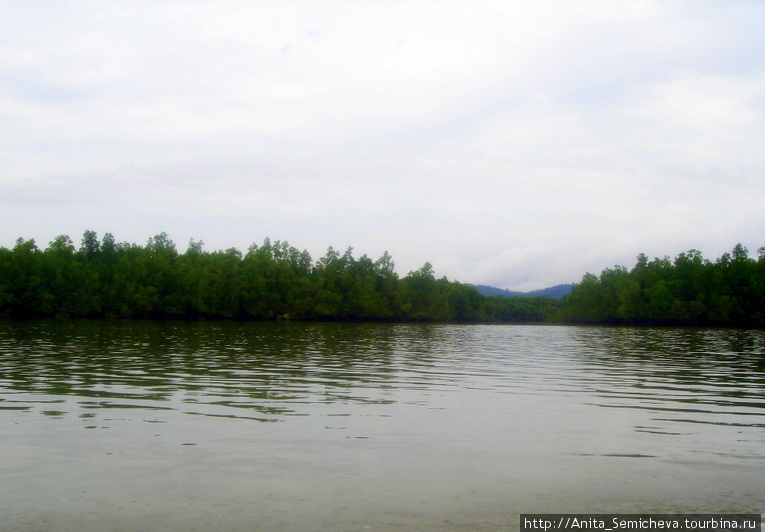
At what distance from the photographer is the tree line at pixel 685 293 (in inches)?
5906

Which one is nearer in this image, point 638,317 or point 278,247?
point 638,317

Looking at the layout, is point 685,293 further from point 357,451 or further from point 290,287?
point 357,451

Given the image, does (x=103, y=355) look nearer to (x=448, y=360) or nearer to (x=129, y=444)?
(x=448, y=360)

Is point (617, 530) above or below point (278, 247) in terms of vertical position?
below

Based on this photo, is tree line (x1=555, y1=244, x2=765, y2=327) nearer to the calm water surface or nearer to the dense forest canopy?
the dense forest canopy

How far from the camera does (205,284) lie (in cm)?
13825

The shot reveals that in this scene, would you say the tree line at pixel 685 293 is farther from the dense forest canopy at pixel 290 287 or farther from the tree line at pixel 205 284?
the tree line at pixel 205 284

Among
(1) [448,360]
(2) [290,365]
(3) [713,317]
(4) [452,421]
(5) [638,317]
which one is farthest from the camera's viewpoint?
(5) [638,317]

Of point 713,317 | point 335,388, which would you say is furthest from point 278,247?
point 335,388

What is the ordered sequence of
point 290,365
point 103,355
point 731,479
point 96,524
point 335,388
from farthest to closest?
1. point 103,355
2. point 290,365
3. point 335,388
4. point 731,479
5. point 96,524

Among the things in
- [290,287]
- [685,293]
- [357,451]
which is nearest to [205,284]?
[290,287]

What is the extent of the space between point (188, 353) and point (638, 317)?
14399 centimetres

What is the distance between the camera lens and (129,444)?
1168 cm

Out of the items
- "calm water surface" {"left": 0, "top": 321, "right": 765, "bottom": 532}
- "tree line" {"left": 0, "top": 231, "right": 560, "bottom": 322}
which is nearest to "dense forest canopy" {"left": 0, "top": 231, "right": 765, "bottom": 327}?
"tree line" {"left": 0, "top": 231, "right": 560, "bottom": 322}
